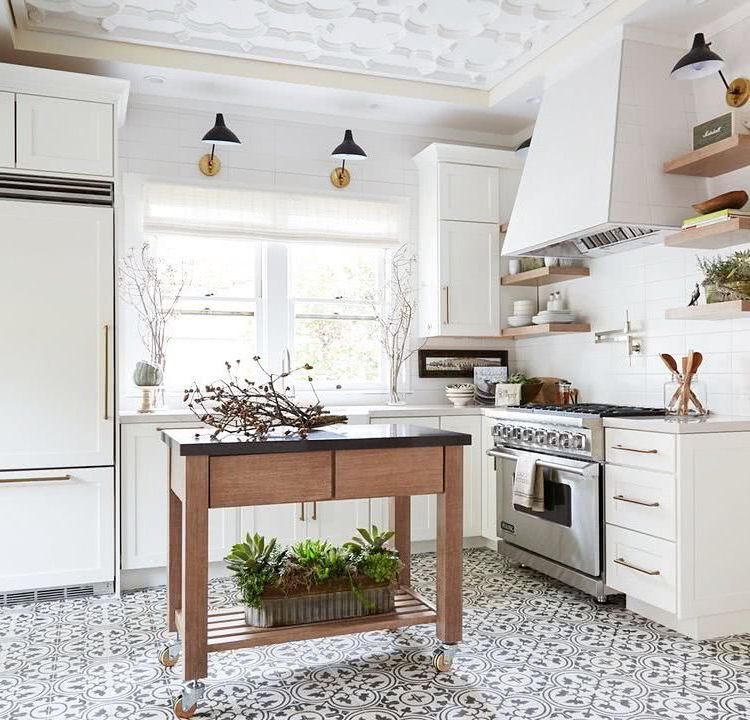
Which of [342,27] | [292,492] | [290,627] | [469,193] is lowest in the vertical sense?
[290,627]

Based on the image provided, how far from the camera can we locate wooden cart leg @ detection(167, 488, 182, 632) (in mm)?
3016

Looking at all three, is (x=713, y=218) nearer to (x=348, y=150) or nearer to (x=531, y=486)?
(x=531, y=486)

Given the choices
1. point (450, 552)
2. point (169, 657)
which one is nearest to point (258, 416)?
point (450, 552)

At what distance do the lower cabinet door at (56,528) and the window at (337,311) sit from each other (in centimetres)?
172

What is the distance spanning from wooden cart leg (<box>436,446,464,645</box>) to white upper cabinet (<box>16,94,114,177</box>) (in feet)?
8.38

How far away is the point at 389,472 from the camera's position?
2.83 m

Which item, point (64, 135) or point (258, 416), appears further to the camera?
point (64, 135)

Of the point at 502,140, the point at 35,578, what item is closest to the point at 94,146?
the point at 35,578

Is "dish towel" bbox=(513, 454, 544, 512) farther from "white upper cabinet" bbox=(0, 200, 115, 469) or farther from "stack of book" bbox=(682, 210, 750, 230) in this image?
"white upper cabinet" bbox=(0, 200, 115, 469)

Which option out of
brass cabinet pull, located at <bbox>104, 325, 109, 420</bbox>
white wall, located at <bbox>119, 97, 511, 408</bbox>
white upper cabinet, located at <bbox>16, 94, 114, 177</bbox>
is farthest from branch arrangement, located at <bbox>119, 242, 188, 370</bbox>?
white upper cabinet, located at <bbox>16, 94, 114, 177</bbox>

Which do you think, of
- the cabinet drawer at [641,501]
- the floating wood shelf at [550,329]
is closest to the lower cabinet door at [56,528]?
the cabinet drawer at [641,501]

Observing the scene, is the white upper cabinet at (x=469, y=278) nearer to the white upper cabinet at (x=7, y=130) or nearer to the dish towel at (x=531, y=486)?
the dish towel at (x=531, y=486)

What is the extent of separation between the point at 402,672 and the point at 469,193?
342 cm

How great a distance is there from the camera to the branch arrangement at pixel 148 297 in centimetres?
468
